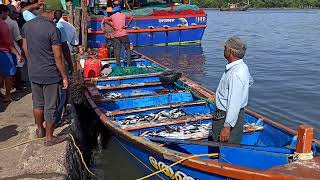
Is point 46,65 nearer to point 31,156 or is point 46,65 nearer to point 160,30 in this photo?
point 31,156

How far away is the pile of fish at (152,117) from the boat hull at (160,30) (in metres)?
12.2

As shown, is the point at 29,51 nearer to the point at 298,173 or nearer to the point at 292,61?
the point at 298,173

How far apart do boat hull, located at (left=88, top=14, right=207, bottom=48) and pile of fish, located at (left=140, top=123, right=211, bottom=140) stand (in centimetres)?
1304

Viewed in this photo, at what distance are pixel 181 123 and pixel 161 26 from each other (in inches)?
559

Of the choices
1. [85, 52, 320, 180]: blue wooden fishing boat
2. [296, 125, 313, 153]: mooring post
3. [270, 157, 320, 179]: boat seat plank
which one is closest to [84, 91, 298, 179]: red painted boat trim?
[85, 52, 320, 180]: blue wooden fishing boat

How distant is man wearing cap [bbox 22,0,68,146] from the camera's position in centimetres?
455

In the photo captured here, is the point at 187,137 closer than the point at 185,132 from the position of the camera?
Yes

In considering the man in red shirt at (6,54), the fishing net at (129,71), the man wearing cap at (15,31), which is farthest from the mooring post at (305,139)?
the fishing net at (129,71)

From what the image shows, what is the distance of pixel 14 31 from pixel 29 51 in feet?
10.6

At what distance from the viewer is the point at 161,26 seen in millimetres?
19969

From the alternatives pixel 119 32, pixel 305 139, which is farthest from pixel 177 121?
pixel 119 32

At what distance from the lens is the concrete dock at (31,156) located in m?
4.41

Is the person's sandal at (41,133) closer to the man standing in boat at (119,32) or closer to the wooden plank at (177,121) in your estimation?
the wooden plank at (177,121)

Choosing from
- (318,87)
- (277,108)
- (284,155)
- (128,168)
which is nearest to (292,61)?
(318,87)
